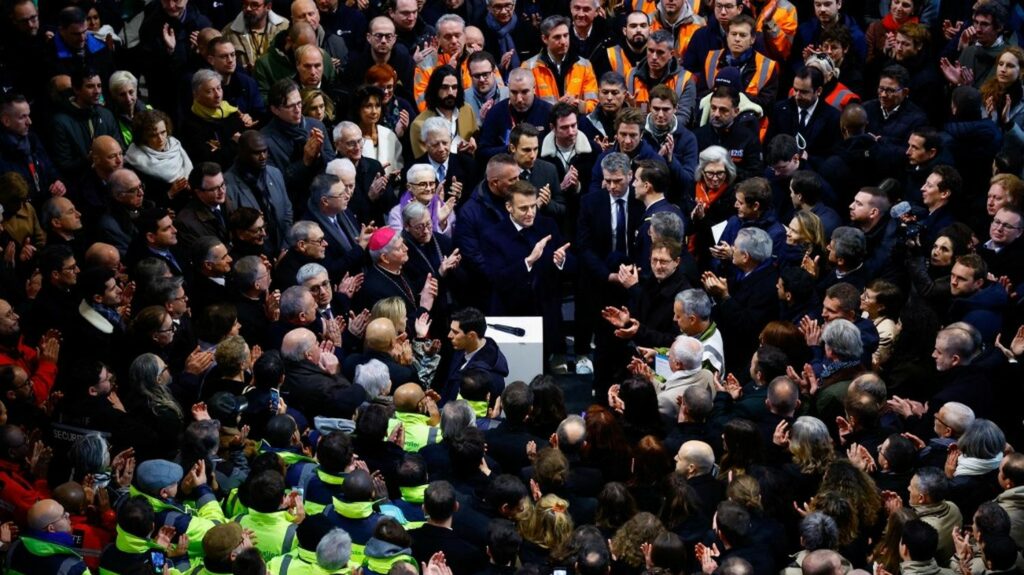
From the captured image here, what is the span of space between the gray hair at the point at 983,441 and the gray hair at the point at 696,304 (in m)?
2.00

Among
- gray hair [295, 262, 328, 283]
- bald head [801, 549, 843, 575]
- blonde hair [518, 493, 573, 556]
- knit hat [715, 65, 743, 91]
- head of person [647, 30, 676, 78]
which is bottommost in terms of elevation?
blonde hair [518, 493, 573, 556]

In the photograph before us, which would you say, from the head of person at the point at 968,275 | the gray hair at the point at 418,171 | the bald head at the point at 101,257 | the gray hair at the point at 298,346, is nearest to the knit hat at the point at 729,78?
the gray hair at the point at 418,171

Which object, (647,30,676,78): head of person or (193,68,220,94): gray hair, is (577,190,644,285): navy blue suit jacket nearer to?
(647,30,676,78): head of person

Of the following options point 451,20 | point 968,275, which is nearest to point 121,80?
point 451,20

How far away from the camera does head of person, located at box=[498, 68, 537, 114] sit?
1293 centimetres

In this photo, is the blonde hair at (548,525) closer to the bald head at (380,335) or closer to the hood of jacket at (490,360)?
the hood of jacket at (490,360)

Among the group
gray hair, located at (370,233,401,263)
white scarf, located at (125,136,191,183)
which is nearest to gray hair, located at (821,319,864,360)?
gray hair, located at (370,233,401,263)

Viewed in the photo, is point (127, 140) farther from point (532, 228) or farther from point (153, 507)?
point (153, 507)

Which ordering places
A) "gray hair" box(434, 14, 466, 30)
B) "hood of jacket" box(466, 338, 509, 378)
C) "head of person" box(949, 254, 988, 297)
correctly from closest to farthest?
"hood of jacket" box(466, 338, 509, 378) → "head of person" box(949, 254, 988, 297) → "gray hair" box(434, 14, 466, 30)

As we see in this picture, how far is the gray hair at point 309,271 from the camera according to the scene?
1093 cm

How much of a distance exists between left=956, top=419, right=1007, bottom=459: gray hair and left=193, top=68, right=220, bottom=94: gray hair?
6388 millimetres

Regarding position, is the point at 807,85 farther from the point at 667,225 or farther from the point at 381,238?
the point at 381,238

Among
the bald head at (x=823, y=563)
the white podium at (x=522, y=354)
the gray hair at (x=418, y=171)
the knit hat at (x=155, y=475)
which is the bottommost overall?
the white podium at (x=522, y=354)

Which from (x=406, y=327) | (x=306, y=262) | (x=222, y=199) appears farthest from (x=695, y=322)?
(x=222, y=199)
